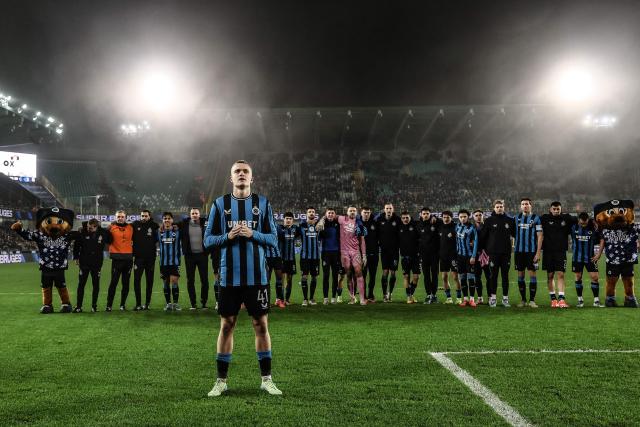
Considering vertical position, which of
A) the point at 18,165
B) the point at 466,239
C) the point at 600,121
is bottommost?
the point at 466,239

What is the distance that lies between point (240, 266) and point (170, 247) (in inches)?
239

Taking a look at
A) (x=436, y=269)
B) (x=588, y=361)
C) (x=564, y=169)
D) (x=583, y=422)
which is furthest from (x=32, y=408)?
(x=564, y=169)

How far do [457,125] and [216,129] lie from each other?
1907 cm

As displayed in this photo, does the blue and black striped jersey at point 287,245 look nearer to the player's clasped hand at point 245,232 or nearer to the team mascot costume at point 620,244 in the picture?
the team mascot costume at point 620,244

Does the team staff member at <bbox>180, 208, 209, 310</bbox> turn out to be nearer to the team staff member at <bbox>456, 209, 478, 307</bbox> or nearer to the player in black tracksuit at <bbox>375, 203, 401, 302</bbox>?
the player in black tracksuit at <bbox>375, 203, 401, 302</bbox>

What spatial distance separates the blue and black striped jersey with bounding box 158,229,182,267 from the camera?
386 inches

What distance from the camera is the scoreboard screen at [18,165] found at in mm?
31984

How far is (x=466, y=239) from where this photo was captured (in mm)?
10203

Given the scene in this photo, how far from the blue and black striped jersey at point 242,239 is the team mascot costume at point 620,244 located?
771cm

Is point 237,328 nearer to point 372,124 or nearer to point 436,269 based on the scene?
point 436,269

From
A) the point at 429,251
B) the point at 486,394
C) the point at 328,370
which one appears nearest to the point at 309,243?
the point at 429,251

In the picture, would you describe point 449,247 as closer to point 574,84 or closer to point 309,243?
point 309,243

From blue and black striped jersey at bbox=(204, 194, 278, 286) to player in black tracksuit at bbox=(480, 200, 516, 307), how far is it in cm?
631

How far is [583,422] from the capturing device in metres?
3.48
